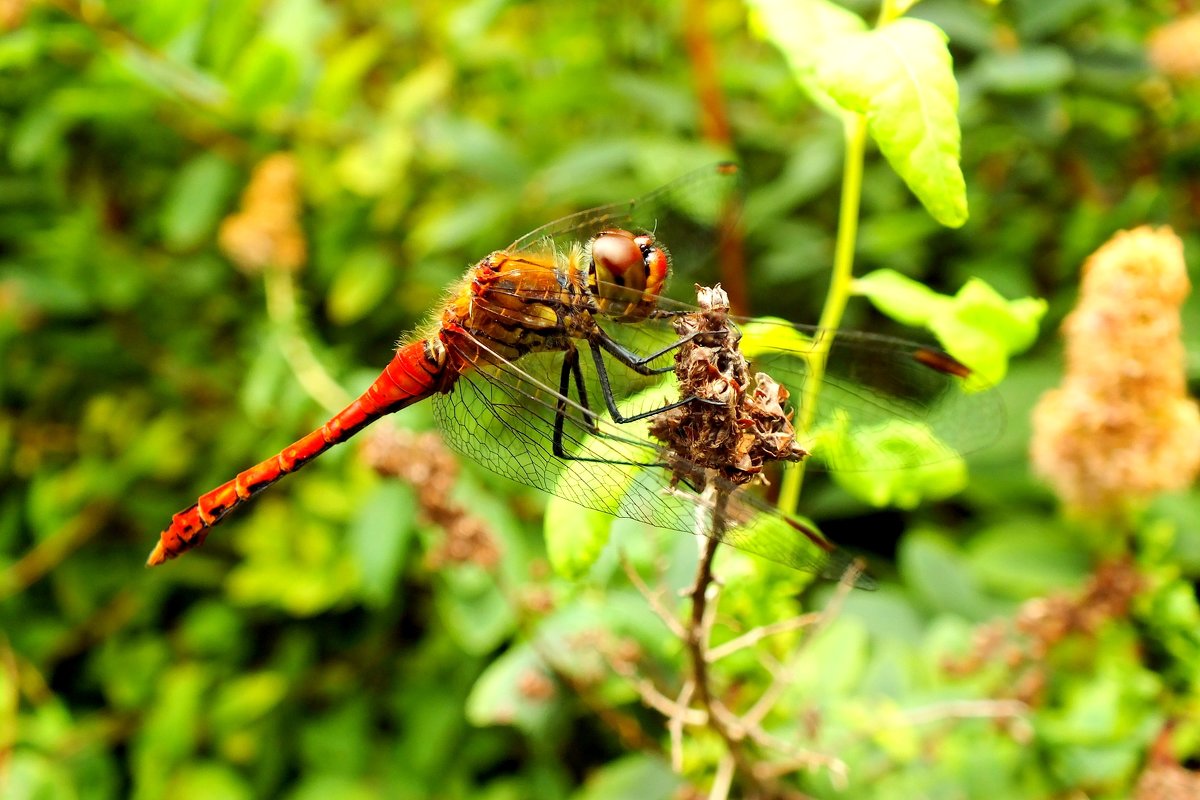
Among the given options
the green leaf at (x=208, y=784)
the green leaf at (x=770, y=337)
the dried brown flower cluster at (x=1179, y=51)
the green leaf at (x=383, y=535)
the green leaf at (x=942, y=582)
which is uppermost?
the dried brown flower cluster at (x=1179, y=51)

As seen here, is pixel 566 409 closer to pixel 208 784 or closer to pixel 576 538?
pixel 576 538

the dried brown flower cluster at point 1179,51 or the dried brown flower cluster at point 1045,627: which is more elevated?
the dried brown flower cluster at point 1179,51

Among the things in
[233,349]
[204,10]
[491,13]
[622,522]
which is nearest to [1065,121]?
[491,13]

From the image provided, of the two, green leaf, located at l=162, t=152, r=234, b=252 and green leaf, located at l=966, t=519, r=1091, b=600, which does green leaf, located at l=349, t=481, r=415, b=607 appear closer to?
green leaf, located at l=162, t=152, r=234, b=252

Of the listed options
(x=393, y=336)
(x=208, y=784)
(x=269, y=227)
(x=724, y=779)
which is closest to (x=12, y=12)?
(x=269, y=227)

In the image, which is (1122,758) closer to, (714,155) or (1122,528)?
(1122,528)

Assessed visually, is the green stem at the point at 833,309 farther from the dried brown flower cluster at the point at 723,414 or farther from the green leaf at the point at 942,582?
the green leaf at the point at 942,582

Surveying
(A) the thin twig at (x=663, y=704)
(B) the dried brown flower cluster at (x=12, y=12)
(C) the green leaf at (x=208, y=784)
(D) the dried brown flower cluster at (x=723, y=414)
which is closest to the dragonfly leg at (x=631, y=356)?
(D) the dried brown flower cluster at (x=723, y=414)
